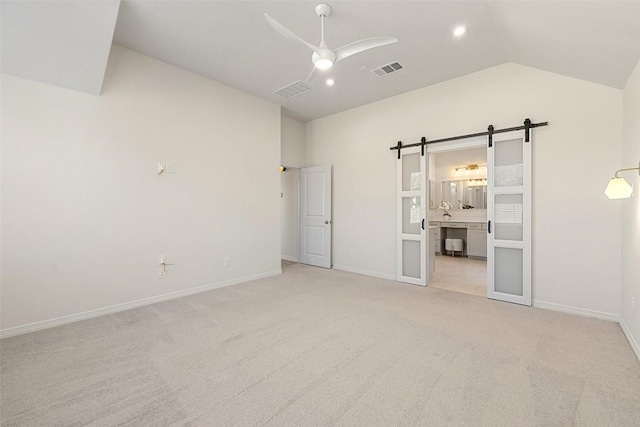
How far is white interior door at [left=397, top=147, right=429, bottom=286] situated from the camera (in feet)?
15.1

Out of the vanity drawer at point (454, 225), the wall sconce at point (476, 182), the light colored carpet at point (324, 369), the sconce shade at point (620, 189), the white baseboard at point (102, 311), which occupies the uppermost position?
the wall sconce at point (476, 182)

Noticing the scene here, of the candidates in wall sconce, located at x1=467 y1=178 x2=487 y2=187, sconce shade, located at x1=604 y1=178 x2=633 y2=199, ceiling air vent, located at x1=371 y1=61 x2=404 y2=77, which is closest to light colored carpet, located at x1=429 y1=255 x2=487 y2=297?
wall sconce, located at x1=467 y1=178 x2=487 y2=187

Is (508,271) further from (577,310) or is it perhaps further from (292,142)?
(292,142)

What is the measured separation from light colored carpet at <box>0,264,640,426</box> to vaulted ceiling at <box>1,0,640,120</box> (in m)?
2.68

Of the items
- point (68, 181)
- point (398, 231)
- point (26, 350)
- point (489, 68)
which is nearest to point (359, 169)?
point (398, 231)

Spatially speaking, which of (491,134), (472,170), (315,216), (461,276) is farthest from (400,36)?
(472,170)

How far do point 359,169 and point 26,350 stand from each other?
4.96 metres

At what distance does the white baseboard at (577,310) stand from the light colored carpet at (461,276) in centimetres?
65

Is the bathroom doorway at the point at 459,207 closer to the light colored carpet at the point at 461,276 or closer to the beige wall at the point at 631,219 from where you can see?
the light colored carpet at the point at 461,276

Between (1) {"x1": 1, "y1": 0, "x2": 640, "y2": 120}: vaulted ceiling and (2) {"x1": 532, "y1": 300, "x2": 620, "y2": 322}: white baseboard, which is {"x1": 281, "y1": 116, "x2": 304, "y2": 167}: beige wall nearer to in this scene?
(1) {"x1": 1, "y1": 0, "x2": 640, "y2": 120}: vaulted ceiling

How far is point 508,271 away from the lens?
380 cm

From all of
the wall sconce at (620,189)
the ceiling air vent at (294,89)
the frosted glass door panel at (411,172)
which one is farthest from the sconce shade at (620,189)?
the ceiling air vent at (294,89)

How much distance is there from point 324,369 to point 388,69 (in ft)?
12.5

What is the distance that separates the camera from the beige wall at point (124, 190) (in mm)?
2865
